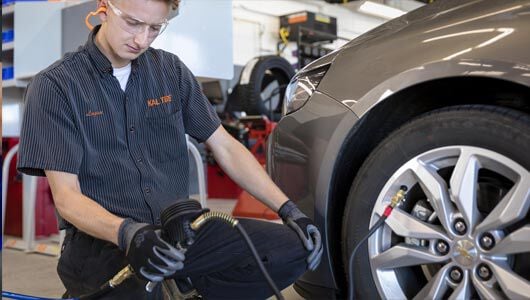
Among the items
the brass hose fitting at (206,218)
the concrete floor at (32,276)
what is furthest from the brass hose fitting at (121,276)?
the concrete floor at (32,276)

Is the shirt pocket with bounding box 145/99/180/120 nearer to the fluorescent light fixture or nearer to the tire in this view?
the fluorescent light fixture

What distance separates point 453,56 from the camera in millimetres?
1314

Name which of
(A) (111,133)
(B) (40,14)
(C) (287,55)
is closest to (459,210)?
(A) (111,133)

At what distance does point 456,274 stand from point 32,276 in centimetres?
223

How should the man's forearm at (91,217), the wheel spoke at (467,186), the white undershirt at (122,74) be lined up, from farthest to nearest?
the white undershirt at (122,74)
the wheel spoke at (467,186)
the man's forearm at (91,217)

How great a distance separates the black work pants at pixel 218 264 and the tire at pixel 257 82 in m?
4.12

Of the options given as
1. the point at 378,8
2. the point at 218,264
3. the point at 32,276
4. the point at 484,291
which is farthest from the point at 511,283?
the point at 378,8

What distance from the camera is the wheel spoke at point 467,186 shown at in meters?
1.28

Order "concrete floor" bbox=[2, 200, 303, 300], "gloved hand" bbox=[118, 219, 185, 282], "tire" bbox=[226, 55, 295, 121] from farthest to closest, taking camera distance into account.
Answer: "tire" bbox=[226, 55, 295, 121] < "concrete floor" bbox=[2, 200, 303, 300] < "gloved hand" bbox=[118, 219, 185, 282]

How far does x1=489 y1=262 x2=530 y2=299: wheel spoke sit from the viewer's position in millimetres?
1189

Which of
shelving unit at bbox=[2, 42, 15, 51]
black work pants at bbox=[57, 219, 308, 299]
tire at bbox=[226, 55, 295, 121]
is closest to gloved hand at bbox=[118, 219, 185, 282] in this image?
black work pants at bbox=[57, 219, 308, 299]

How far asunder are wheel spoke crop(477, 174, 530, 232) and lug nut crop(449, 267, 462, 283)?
118 millimetres

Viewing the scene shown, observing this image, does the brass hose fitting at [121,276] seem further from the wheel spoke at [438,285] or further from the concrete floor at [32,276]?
the concrete floor at [32,276]

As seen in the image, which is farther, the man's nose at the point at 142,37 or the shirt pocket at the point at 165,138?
the shirt pocket at the point at 165,138
